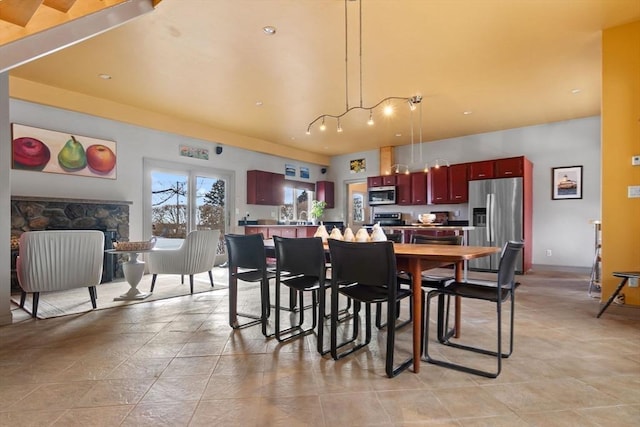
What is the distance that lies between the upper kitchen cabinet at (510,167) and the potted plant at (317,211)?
4157 millimetres

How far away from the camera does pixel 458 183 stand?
22.4ft

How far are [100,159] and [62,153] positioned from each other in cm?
48

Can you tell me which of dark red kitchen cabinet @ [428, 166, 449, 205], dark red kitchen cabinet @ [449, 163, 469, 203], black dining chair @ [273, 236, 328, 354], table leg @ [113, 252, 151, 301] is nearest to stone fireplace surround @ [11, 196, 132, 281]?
table leg @ [113, 252, 151, 301]

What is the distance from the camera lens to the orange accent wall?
10.5ft

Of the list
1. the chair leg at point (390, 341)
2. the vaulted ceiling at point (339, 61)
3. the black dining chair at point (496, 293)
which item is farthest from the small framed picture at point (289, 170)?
the chair leg at point (390, 341)

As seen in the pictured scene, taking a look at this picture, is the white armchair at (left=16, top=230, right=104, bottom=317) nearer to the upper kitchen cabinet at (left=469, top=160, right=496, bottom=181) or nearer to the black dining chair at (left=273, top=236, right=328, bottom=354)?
A: the black dining chair at (left=273, top=236, right=328, bottom=354)

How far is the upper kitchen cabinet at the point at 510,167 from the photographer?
5.95m

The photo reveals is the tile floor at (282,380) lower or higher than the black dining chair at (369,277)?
lower

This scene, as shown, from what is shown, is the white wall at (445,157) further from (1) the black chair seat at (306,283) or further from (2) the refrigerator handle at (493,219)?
(1) the black chair seat at (306,283)

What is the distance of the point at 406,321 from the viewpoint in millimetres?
3082

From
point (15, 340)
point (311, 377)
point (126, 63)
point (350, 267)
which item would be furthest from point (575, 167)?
point (15, 340)

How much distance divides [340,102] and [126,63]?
290 cm

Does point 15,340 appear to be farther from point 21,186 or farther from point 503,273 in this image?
point 503,273

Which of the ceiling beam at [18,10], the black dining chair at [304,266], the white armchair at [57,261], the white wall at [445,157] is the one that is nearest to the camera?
the ceiling beam at [18,10]
